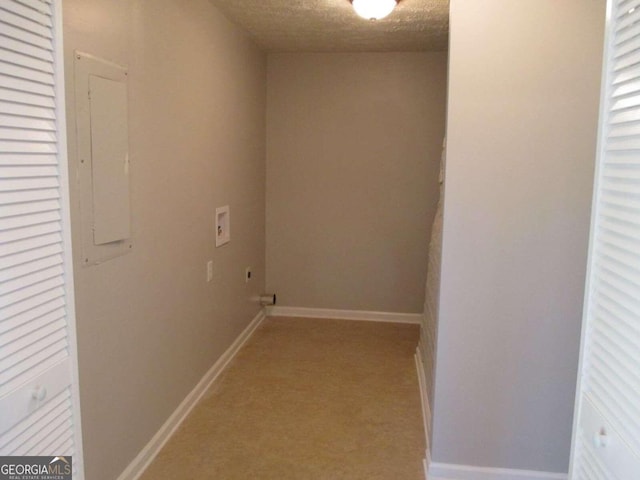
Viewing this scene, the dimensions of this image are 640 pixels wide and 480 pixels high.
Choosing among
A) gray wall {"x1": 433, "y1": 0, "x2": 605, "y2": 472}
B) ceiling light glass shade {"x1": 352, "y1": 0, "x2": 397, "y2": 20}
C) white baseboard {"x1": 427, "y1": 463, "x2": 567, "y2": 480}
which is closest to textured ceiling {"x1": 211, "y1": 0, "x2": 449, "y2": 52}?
ceiling light glass shade {"x1": 352, "y1": 0, "x2": 397, "y2": 20}

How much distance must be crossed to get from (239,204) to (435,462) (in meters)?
Answer: 2.24

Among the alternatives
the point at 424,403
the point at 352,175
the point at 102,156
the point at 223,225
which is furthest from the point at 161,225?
the point at 352,175

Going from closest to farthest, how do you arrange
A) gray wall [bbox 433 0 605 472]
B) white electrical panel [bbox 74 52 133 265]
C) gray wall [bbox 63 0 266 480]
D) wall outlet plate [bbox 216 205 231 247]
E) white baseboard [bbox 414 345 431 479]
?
1. white electrical panel [bbox 74 52 133 265]
2. gray wall [bbox 63 0 266 480]
3. gray wall [bbox 433 0 605 472]
4. white baseboard [bbox 414 345 431 479]
5. wall outlet plate [bbox 216 205 231 247]

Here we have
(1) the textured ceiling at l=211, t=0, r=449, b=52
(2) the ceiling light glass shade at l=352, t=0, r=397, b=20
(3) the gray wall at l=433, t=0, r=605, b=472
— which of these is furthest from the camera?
(1) the textured ceiling at l=211, t=0, r=449, b=52

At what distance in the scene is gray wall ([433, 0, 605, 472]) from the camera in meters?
2.14

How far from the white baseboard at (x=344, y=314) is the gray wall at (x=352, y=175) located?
0.18 ft

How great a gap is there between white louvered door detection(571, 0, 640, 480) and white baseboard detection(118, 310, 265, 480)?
186cm

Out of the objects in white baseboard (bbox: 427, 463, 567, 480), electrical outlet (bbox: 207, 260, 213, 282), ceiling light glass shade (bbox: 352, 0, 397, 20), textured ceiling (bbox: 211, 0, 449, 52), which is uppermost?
textured ceiling (bbox: 211, 0, 449, 52)

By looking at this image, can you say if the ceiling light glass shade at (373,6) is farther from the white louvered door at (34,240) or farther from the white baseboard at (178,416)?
the white baseboard at (178,416)

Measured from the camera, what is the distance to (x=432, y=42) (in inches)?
160

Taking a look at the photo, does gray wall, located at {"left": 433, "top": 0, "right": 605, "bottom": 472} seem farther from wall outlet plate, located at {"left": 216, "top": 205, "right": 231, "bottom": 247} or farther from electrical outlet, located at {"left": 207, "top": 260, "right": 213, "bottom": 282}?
wall outlet plate, located at {"left": 216, "top": 205, "right": 231, "bottom": 247}

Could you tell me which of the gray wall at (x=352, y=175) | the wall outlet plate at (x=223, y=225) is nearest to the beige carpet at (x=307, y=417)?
the gray wall at (x=352, y=175)

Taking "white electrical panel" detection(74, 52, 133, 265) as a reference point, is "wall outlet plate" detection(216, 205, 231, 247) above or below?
below

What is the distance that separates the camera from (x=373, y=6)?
2912mm
